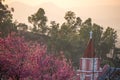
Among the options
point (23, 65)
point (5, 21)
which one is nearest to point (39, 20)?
point (5, 21)

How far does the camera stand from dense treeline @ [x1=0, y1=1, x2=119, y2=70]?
78125 millimetres

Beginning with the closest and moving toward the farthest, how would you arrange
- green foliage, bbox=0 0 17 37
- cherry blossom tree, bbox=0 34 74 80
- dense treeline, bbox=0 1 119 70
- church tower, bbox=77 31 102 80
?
church tower, bbox=77 31 102 80, cherry blossom tree, bbox=0 34 74 80, green foliage, bbox=0 0 17 37, dense treeline, bbox=0 1 119 70

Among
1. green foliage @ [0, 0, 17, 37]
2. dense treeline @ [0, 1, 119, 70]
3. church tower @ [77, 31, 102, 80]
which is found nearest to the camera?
church tower @ [77, 31, 102, 80]

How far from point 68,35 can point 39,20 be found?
8898 millimetres

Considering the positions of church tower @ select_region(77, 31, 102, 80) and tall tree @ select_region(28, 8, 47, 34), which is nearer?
church tower @ select_region(77, 31, 102, 80)

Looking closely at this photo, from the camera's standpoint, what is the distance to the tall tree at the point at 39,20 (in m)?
83.8

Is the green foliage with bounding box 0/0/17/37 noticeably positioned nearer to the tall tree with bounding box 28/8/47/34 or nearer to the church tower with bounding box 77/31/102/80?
the tall tree with bounding box 28/8/47/34

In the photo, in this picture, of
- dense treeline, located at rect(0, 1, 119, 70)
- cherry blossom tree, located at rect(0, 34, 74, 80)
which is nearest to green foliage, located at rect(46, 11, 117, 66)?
A: dense treeline, located at rect(0, 1, 119, 70)

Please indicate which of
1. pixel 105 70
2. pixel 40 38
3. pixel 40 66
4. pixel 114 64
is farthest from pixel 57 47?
pixel 105 70

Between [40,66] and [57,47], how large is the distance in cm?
3322

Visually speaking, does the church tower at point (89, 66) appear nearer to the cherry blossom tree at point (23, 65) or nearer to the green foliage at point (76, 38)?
the cherry blossom tree at point (23, 65)

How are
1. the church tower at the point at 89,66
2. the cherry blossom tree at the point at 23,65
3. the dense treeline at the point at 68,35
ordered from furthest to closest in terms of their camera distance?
the dense treeline at the point at 68,35 < the cherry blossom tree at the point at 23,65 < the church tower at the point at 89,66

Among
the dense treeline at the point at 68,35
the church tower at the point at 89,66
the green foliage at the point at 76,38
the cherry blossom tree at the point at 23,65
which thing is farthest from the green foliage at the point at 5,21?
the church tower at the point at 89,66

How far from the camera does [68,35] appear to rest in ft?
266
